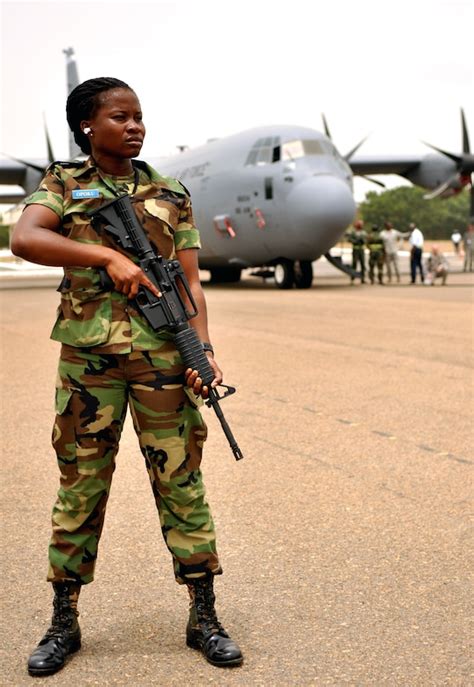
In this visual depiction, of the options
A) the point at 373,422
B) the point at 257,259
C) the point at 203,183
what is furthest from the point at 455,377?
the point at 203,183

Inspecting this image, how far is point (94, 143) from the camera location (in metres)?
3.12

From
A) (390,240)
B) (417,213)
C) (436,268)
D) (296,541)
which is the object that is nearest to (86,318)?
(296,541)

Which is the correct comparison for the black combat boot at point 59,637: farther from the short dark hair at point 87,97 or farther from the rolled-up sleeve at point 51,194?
the short dark hair at point 87,97

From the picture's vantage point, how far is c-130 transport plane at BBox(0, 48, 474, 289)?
64.3 ft

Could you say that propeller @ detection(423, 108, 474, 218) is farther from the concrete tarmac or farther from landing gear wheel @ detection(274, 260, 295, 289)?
the concrete tarmac

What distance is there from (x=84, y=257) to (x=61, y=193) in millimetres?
260

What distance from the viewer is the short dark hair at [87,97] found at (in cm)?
310

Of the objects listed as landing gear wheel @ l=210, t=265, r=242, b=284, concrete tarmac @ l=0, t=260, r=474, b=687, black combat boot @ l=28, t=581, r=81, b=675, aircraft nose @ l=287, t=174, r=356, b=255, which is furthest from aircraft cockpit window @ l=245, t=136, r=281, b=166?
black combat boot @ l=28, t=581, r=81, b=675

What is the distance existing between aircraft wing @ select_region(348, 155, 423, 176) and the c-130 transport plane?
6.93m

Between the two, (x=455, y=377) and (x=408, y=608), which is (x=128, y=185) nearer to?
(x=408, y=608)

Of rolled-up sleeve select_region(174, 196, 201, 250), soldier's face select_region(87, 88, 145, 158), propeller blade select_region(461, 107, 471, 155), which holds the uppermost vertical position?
propeller blade select_region(461, 107, 471, 155)

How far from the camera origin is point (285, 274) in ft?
71.8

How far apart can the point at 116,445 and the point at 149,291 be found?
1.79 ft

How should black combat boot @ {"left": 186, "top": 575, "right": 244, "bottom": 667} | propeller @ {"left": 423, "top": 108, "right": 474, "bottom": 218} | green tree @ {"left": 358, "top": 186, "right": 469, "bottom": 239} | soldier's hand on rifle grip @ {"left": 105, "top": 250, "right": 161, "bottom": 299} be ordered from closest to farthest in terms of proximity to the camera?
1. soldier's hand on rifle grip @ {"left": 105, "top": 250, "right": 161, "bottom": 299}
2. black combat boot @ {"left": 186, "top": 575, "right": 244, "bottom": 667}
3. propeller @ {"left": 423, "top": 108, "right": 474, "bottom": 218}
4. green tree @ {"left": 358, "top": 186, "right": 469, "bottom": 239}
